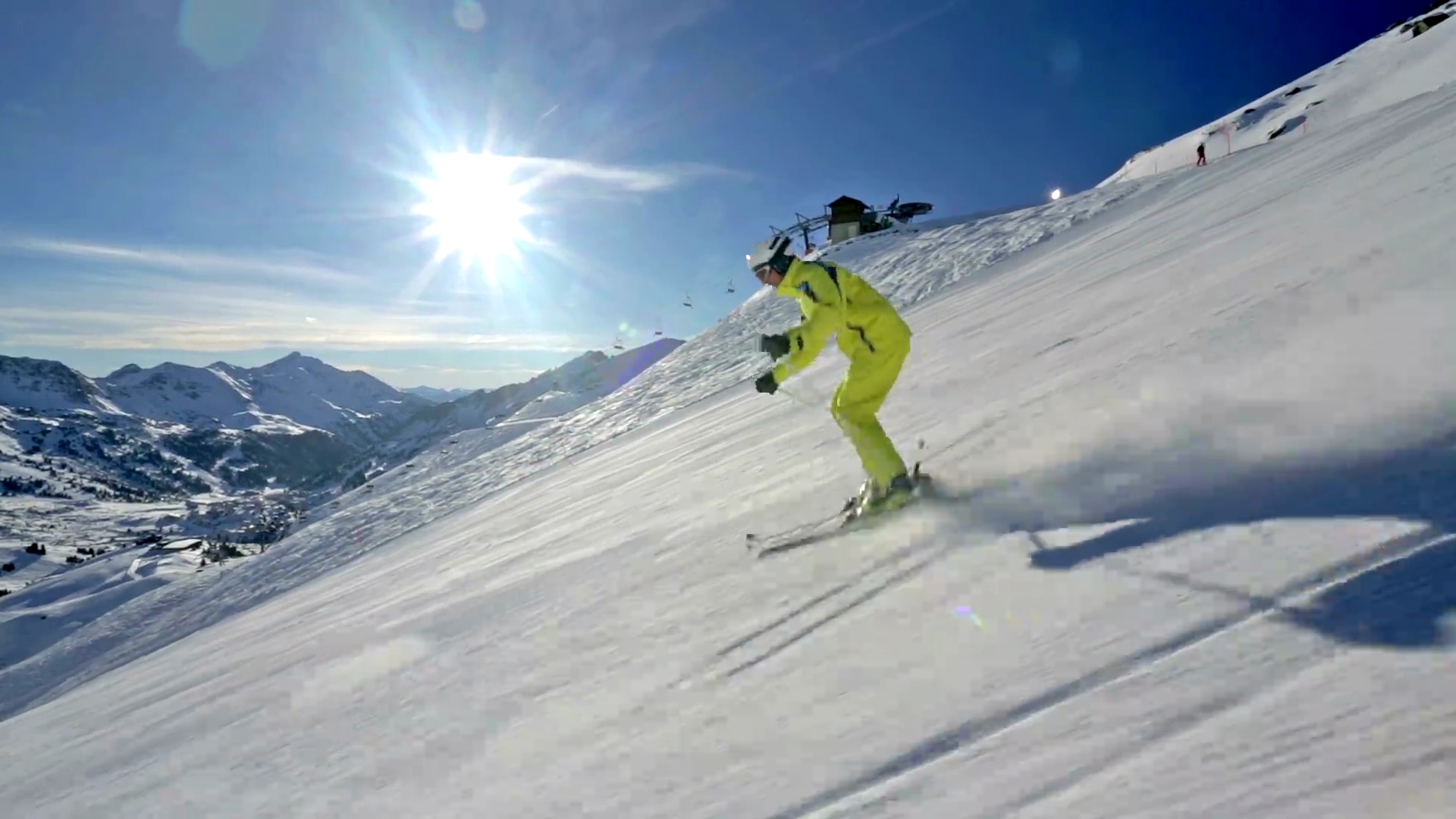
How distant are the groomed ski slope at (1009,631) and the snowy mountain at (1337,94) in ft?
94.8

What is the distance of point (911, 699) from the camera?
7.69 feet

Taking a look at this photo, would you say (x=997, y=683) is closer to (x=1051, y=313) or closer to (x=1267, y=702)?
(x=1267, y=702)

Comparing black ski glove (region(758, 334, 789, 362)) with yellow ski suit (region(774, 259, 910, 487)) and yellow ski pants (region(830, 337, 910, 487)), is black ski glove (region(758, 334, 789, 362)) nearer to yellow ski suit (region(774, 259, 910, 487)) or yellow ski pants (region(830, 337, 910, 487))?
yellow ski suit (region(774, 259, 910, 487))

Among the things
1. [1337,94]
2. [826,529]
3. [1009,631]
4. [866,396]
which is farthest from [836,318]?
[1337,94]

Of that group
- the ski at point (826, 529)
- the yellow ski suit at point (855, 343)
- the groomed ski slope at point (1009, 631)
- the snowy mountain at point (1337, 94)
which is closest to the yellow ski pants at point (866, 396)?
the yellow ski suit at point (855, 343)

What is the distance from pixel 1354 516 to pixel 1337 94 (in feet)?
164

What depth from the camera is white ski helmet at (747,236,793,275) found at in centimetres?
470

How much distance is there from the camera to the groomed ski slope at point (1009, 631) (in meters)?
1.80

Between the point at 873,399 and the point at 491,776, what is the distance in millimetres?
3184

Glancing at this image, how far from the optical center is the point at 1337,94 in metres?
37.4

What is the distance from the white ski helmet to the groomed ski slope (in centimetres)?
180

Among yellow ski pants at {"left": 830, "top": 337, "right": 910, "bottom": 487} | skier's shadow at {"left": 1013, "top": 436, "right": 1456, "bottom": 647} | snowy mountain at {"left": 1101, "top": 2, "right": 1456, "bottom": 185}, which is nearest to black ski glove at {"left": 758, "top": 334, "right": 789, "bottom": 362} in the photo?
yellow ski pants at {"left": 830, "top": 337, "right": 910, "bottom": 487}

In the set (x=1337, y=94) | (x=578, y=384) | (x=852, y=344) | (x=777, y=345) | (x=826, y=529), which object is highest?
(x=578, y=384)

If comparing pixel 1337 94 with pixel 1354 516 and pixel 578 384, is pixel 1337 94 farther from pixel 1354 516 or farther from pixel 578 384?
pixel 578 384
